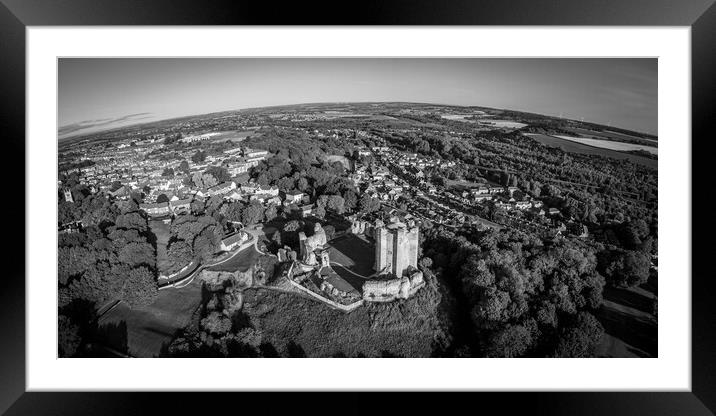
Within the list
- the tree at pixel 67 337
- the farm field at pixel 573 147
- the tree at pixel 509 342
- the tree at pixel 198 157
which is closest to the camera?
the tree at pixel 67 337

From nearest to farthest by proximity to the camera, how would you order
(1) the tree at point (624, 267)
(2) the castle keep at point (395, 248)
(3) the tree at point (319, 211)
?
1. (1) the tree at point (624, 267)
2. (2) the castle keep at point (395, 248)
3. (3) the tree at point (319, 211)

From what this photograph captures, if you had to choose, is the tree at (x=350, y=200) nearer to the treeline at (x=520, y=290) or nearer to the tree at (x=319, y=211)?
the tree at (x=319, y=211)

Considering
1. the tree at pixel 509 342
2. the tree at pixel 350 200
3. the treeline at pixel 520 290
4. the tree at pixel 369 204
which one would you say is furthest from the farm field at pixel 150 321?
the tree at pixel 509 342

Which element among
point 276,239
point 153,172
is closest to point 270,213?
point 276,239

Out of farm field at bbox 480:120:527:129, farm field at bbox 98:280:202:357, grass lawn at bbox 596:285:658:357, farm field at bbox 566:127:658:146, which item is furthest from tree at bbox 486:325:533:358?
farm field at bbox 98:280:202:357

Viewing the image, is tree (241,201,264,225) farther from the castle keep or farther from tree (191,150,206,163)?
the castle keep

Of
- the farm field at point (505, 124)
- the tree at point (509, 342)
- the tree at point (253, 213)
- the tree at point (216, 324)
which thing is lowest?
the tree at point (509, 342)
